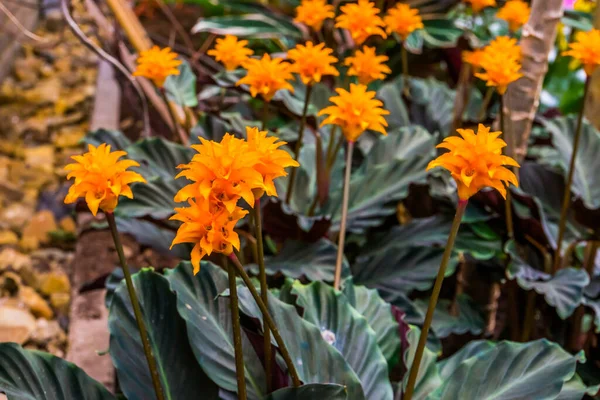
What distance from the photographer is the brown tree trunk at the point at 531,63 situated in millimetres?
1229

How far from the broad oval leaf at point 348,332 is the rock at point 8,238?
1.28 m

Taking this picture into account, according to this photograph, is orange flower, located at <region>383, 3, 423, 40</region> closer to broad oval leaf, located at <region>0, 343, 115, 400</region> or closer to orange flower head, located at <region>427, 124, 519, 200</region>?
orange flower head, located at <region>427, 124, 519, 200</region>

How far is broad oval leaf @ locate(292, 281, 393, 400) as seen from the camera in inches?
34.0

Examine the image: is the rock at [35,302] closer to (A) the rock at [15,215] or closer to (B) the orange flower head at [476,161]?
(A) the rock at [15,215]

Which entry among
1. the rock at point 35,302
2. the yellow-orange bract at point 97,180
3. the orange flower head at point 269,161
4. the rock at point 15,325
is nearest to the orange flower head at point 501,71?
the orange flower head at point 269,161

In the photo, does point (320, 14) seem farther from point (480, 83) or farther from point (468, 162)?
point (480, 83)

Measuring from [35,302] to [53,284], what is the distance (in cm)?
9

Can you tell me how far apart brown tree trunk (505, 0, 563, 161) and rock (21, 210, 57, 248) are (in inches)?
54.3

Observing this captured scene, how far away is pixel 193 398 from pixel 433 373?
0.34 m

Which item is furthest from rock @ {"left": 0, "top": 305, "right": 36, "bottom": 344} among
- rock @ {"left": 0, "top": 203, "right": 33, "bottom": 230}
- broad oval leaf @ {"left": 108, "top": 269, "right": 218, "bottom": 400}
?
broad oval leaf @ {"left": 108, "top": 269, "right": 218, "bottom": 400}

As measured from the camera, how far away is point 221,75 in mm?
1331

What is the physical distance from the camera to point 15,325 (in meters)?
1.42

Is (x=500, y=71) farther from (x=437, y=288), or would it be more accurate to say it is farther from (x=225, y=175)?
(x=225, y=175)

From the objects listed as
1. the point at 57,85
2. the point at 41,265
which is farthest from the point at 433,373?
the point at 57,85
